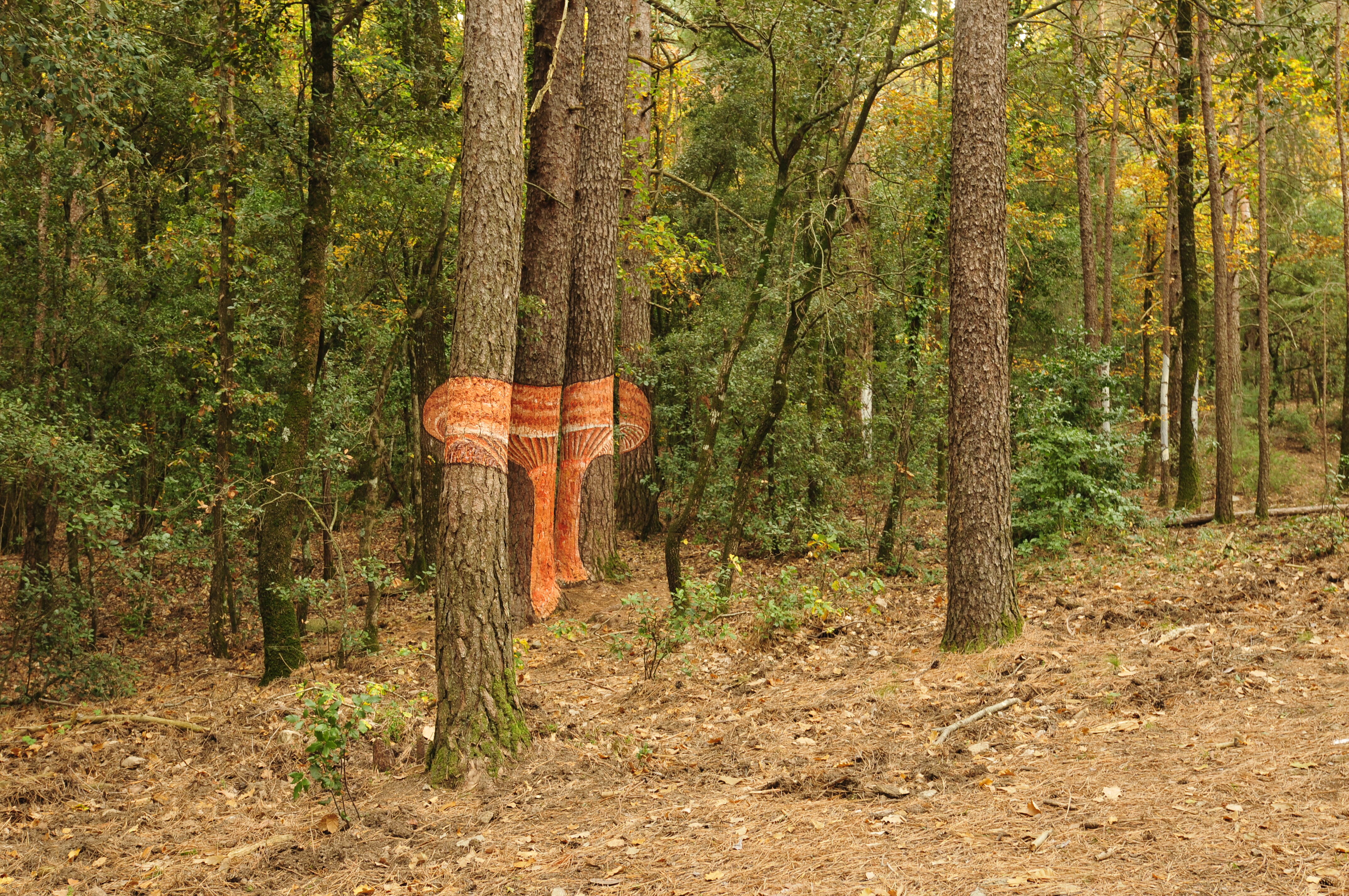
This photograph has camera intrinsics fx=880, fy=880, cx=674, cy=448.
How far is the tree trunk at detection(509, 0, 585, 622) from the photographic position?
9.53 m

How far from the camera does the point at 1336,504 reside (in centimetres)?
1199

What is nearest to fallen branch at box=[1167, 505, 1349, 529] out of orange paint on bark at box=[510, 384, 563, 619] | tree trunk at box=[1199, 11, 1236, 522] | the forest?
the forest

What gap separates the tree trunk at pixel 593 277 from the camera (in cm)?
1008

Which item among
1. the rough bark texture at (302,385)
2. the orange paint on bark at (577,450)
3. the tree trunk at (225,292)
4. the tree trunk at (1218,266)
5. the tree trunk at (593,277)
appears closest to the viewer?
the rough bark texture at (302,385)

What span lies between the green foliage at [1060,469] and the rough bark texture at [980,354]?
13.6 ft

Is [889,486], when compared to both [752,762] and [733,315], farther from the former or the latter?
[752,762]

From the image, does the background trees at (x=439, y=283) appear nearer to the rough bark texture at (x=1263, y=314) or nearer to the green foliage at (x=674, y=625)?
the rough bark texture at (x=1263, y=314)

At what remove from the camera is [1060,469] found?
10.8 m

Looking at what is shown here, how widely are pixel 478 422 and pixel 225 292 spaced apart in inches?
254

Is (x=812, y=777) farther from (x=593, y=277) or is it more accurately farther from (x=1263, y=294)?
(x=1263, y=294)

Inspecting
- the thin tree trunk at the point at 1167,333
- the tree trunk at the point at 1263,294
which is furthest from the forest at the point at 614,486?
the thin tree trunk at the point at 1167,333

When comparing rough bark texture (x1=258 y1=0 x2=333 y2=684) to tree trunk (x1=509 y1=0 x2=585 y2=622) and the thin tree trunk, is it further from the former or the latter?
the thin tree trunk

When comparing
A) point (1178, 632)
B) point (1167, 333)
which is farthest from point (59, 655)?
point (1167, 333)

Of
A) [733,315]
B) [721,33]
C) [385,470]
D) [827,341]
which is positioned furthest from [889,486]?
[721,33]
